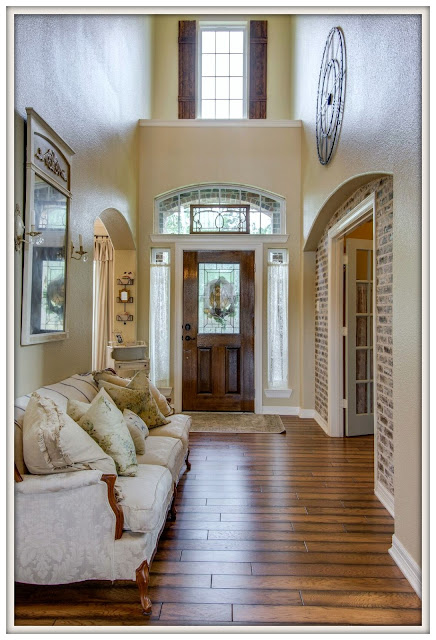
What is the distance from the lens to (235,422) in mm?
5469

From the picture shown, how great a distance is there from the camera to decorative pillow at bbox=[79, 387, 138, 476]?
236 cm

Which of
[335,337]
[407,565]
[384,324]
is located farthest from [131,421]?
[335,337]

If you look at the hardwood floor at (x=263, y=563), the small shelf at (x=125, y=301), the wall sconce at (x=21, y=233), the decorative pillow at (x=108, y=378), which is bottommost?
the hardwood floor at (x=263, y=563)

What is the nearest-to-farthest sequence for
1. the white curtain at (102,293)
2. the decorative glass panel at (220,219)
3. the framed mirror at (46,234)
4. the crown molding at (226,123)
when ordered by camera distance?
the framed mirror at (46,234)
the crown molding at (226,123)
the decorative glass panel at (220,219)
the white curtain at (102,293)

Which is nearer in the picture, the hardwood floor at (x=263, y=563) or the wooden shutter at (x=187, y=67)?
the hardwood floor at (x=263, y=563)

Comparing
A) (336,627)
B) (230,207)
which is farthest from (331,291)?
(336,627)

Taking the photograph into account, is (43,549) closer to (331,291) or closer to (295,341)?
(331,291)

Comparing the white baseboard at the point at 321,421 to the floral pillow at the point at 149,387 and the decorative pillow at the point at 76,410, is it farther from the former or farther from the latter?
the decorative pillow at the point at 76,410

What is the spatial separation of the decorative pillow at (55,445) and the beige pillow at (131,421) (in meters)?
0.23

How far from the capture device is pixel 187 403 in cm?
603

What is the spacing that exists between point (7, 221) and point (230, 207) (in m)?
4.46

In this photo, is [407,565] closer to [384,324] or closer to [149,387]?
[384,324]

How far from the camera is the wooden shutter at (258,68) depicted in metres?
6.53

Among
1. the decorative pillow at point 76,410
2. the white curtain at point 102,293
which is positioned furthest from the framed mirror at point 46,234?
the white curtain at point 102,293
